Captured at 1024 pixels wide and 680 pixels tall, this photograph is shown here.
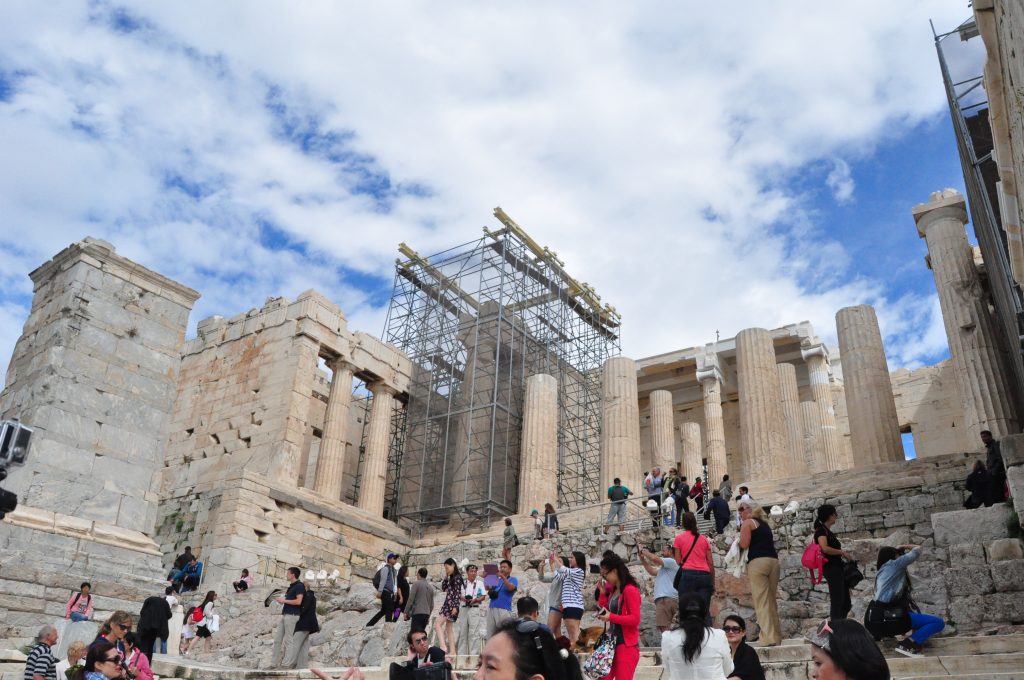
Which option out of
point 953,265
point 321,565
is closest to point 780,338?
point 953,265

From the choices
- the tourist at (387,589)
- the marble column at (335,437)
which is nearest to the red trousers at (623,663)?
the tourist at (387,589)

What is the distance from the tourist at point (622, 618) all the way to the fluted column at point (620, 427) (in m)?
18.8

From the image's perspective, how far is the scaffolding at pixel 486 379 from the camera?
26.5 metres

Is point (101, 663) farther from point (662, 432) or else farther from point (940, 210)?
point (662, 432)

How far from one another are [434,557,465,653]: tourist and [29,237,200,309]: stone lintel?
18.8ft

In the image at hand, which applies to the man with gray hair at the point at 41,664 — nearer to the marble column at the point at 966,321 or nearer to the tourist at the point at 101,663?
the tourist at the point at 101,663

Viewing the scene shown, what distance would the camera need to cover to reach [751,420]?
23203mm

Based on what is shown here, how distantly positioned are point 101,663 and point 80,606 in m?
3.69

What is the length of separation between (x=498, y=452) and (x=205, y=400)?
8.81 meters

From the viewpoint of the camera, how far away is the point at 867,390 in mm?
20953

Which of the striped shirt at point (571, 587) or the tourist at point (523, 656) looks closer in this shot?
the tourist at point (523, 656)

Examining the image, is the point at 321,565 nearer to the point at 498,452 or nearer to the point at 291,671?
the point at 498,452

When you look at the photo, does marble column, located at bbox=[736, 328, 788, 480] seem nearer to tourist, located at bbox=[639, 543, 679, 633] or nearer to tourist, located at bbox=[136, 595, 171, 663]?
tourist, located at bbox=[639, 543, 679, 633]

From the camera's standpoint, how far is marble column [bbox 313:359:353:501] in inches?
953
